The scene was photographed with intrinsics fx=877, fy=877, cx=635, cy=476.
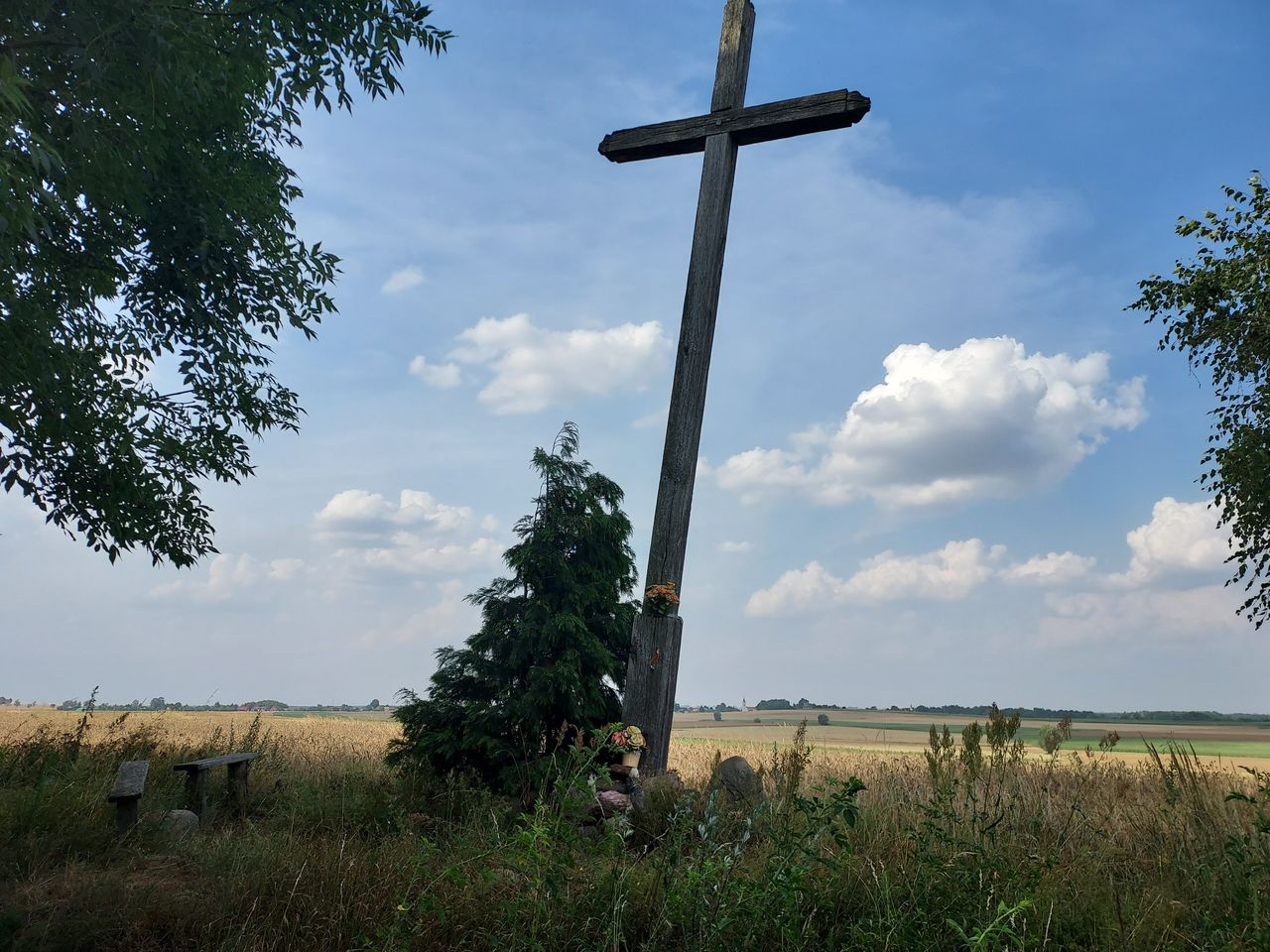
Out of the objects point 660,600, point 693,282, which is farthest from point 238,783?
point 693,282

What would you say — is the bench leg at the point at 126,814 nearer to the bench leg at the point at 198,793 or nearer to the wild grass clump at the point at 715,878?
the wild grass clump at the point at 715,878

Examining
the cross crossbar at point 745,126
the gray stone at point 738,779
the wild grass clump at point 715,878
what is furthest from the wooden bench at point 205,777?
the cross crossbar at point 745,126

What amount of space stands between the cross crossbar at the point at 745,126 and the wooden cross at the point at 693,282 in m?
0.01

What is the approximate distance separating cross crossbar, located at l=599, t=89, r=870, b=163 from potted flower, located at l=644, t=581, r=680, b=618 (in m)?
4.94

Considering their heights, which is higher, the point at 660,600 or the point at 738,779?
the point at 660,600

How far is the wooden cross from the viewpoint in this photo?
27.6ft

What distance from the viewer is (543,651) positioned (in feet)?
29.0

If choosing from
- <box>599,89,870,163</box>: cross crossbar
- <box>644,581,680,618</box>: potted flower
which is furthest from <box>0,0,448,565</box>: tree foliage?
<box>644,581,680,618</box>: potted flower

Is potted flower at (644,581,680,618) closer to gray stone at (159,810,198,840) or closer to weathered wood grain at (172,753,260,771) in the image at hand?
gray stone at (159,810,198,840)

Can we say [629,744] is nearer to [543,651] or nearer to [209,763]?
[543,651]

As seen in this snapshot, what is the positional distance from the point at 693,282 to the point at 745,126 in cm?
182

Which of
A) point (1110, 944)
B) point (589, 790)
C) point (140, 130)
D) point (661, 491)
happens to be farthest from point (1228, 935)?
point (140, 130)

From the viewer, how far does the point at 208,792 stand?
9.21 meters

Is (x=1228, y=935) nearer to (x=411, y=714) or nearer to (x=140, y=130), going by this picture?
(x=411, y=714)
